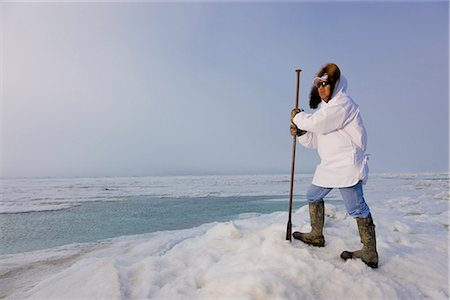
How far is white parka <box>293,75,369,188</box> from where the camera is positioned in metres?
2.77

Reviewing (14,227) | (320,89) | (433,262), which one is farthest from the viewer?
(14,227)

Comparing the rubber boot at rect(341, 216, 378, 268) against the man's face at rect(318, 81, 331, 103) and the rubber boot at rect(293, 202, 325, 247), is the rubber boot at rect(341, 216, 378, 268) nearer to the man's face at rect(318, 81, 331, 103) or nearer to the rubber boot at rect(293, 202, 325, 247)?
the rubber boot at rect(293, 202, 325, 247)

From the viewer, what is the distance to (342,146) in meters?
2.84

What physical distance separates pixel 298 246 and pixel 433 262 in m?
1.50

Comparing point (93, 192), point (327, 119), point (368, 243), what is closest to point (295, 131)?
point (327, 119)

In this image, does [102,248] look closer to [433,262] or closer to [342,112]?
[342,112]

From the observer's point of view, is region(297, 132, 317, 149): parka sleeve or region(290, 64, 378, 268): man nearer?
region(290, 64, 378, 268): man

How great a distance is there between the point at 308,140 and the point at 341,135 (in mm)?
450

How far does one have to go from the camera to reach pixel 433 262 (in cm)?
323

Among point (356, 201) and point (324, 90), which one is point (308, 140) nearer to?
point (324, 90)

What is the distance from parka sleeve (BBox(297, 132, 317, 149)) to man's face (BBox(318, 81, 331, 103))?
0.42 m

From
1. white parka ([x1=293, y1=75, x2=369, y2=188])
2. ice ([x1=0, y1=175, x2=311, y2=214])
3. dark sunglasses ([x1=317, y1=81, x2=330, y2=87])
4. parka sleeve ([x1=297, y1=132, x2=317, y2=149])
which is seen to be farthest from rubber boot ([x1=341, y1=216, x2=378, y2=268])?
ice ([x1=0, y1=175, x2=311, y2=214])

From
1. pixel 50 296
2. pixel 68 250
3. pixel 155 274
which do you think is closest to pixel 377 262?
pixel 155 274

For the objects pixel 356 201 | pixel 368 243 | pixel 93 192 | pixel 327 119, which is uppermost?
pixel 327 119
